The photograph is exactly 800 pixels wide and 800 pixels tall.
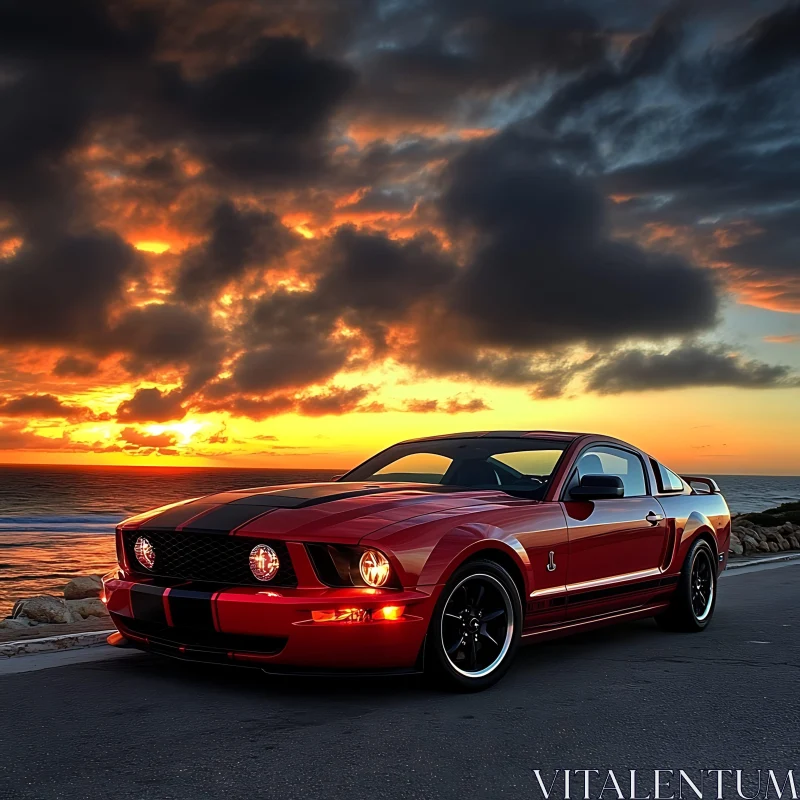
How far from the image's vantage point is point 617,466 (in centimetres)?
693

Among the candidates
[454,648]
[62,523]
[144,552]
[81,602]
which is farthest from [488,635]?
[62,523]

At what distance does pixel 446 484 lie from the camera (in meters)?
6.39

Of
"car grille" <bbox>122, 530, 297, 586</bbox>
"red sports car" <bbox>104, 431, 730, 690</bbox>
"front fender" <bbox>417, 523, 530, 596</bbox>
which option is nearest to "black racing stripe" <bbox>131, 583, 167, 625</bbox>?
"red sports car" <bbox>104, 431, 730, 690</bbox>

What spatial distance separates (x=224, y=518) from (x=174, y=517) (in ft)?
1.30

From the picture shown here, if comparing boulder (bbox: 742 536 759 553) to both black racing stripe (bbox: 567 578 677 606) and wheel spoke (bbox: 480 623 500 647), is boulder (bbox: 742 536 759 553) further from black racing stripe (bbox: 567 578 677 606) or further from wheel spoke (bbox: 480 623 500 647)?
wheel spoke (bbox: 480 623 500 647)

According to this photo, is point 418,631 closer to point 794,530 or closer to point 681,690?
point 681,690

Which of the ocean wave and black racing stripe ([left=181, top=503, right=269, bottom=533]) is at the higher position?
black racing stripe ([left=181, top=503, right=269, bottom=533])

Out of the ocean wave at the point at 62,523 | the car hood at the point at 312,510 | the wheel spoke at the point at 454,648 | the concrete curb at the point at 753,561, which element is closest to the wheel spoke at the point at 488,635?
the wheel spoke at the point at 454,648

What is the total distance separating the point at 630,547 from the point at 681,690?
4.74 feet

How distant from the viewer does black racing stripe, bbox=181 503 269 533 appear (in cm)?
493

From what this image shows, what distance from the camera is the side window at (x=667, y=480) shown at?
736cm

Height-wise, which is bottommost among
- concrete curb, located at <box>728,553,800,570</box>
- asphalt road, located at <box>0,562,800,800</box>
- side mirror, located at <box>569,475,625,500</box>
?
concrete curb, located at <box>728,553,800,570</box>

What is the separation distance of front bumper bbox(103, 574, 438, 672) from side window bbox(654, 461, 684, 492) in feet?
10.4

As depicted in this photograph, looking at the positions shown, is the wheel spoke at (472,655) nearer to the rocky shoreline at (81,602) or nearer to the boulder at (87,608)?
the rocky shoreline at (81,602)
